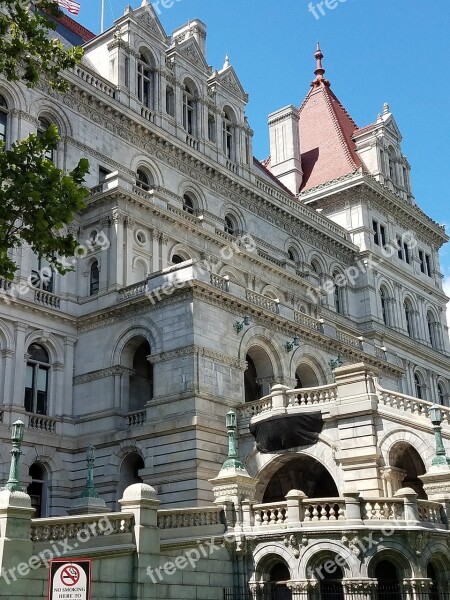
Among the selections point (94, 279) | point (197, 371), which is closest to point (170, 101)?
point (94, 279)

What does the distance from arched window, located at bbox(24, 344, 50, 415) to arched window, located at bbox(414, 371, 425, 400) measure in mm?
28595

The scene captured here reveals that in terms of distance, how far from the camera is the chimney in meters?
56.4

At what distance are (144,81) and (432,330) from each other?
95.2ft

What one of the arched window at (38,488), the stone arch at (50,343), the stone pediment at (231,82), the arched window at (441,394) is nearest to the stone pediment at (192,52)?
the stone pediment at (231,82)

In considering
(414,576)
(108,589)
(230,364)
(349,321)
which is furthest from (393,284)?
(108,589)

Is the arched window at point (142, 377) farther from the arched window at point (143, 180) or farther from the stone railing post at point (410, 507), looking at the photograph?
the stone railing post at point (410, 507)

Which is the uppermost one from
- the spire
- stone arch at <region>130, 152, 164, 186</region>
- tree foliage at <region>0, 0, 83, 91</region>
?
the spire

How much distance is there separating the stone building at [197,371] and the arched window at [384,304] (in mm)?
1247

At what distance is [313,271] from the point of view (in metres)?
49.1

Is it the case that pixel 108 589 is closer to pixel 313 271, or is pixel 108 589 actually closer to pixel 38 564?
pixel 38 564

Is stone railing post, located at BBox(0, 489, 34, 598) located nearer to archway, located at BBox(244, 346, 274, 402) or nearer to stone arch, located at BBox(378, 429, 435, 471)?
stone arch, located at BBox(378, 429, 435, 471)

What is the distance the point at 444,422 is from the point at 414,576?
822 cm

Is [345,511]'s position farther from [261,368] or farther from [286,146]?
[286,146]

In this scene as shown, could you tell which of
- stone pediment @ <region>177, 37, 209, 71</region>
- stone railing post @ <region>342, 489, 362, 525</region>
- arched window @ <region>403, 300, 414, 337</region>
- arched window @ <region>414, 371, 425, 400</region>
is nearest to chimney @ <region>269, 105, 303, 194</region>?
arched window @ <region>403, 300, 414, 337</region>
